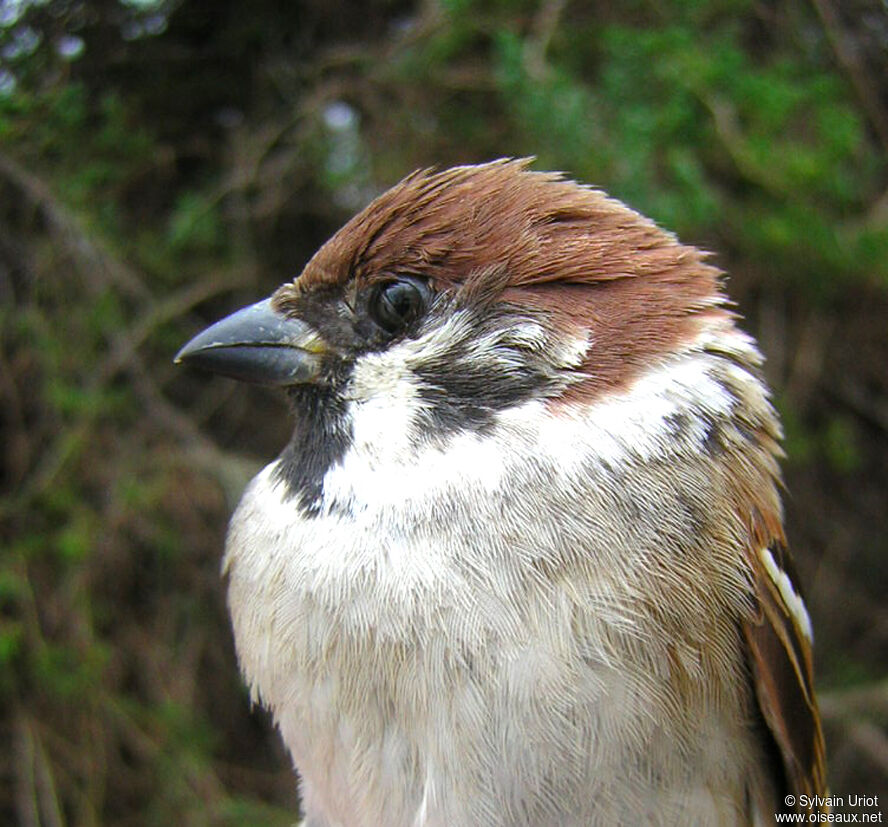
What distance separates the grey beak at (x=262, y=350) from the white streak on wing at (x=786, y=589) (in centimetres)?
69

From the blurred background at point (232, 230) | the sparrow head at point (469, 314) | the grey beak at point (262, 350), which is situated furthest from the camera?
the blurred background at point (232, 230)

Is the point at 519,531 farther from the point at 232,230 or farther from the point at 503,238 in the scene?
the point at 232,230

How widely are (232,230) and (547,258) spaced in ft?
4.99

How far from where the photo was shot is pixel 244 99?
2430mm

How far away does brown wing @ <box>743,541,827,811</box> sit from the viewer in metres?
1.12

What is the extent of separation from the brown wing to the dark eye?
574 millimetres

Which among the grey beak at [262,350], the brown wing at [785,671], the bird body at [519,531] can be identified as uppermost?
the grey beak at [262,350]

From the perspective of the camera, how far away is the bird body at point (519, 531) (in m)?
1.00

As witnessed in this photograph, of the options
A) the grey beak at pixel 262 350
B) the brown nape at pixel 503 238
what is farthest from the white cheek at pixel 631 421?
the grey beak at pixel 262 350

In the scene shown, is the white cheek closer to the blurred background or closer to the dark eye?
Result: the dark eye

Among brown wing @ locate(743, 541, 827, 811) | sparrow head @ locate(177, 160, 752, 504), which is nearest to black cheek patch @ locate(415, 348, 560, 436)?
sparrow head @ locate(177, 160, 752, 504)

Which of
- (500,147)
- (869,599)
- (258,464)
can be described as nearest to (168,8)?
(500,147)

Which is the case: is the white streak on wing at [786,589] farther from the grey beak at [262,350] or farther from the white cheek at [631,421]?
the grey beak at [262,350]

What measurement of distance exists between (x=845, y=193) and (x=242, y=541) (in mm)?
1716
